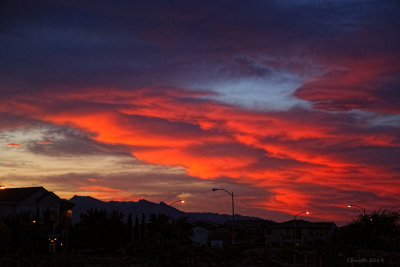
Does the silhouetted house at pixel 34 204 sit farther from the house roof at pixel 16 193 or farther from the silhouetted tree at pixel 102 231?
the silhouetted tree at pixel 102 231

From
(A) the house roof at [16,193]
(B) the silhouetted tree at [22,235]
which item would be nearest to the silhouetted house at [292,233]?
(A) the house roof at [16,193]

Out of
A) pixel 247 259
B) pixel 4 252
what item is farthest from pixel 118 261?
pixel 4 252

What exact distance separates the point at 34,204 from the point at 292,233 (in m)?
68.8

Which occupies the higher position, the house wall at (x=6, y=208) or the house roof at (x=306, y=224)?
the house wall at (x=6, y=208)

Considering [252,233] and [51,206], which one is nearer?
[51,206]

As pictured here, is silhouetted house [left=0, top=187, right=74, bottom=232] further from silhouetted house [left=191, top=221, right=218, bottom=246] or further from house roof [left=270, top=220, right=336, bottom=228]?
house roof [left=270, top=220, right=336, bottom=228]

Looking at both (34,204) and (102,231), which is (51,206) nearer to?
(34,204)

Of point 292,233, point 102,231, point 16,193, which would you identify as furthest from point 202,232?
point 102,231

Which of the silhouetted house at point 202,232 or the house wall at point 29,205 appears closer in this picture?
the house wall at point 29,205

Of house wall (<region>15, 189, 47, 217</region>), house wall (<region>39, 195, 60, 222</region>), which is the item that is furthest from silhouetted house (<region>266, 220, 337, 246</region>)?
house wall (<region>15, 189, 47, 217</region>)

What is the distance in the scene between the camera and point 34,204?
3839 inches

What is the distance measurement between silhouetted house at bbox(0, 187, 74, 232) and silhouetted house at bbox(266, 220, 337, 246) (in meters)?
56.1

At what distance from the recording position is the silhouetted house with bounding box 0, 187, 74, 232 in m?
94.1

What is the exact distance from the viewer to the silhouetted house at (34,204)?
309 feet
